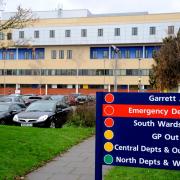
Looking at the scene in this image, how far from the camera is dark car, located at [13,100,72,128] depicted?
62.1 ft

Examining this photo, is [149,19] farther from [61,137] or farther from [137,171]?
[137,171]

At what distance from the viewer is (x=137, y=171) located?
28.1 ft

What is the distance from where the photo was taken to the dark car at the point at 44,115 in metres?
18.9

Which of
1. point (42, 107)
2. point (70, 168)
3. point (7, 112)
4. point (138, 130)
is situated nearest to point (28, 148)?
point (70, 168)

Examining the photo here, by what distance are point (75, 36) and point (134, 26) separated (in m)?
12.0

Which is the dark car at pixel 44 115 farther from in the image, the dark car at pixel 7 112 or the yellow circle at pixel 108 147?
the yellow circle at pixel 108 147

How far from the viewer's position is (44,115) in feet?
62.6

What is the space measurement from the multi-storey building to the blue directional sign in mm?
77348

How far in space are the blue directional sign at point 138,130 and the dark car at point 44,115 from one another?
1330cm

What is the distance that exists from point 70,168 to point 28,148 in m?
2.35

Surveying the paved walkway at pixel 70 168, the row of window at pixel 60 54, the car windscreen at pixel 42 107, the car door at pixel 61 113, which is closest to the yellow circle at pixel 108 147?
the paved walkway at pixel 70 168

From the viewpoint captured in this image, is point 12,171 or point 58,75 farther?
point 58,75

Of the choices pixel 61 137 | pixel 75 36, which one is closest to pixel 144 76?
pixel 75 36

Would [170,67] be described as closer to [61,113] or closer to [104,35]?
[61,113]
